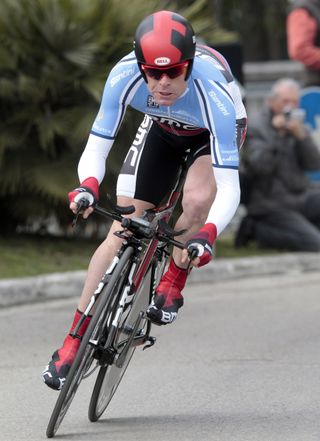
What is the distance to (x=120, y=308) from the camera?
20.1 ft

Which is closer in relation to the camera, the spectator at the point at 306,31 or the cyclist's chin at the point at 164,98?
the cyclist's chin at the point at 164,98

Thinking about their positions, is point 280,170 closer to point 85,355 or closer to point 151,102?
point 151,102

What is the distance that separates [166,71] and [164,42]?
144 mm

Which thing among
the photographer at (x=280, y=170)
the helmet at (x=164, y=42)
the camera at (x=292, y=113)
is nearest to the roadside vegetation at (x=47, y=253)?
the photographer at (x=280, y=170)

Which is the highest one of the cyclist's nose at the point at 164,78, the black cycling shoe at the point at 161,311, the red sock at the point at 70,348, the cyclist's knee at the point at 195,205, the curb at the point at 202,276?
the cyclist's nose at the point at 164,78

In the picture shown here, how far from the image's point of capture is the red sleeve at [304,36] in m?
13.9

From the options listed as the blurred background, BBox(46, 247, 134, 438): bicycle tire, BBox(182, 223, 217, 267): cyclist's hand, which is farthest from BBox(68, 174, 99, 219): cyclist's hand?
the blurred background

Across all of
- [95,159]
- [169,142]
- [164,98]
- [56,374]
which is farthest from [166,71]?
[56,374]

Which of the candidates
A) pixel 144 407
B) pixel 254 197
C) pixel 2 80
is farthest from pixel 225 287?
pixel 144 407

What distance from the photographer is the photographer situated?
12.8 m

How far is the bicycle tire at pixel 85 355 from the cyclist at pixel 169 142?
0.18m

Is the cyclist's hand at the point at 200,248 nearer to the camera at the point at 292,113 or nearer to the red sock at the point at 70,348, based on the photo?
the red sock at the point at 70,348

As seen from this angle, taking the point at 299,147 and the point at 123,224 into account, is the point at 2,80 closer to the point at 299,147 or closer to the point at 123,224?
the point at 299,147

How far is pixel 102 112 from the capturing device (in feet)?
20.9
